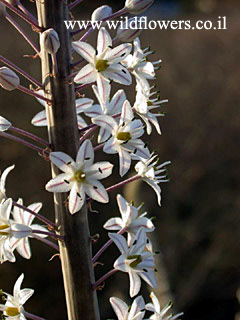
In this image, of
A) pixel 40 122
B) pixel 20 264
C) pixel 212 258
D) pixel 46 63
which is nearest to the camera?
pixel 46 63

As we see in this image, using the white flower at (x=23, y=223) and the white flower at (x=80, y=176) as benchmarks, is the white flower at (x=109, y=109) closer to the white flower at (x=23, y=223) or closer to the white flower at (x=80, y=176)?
the white flower at (x=80, y=176)

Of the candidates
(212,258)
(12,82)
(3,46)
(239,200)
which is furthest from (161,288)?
(3,46)

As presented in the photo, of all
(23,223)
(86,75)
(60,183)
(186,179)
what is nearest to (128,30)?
(86,75)

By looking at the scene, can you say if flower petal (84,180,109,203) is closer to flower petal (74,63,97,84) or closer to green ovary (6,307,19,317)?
flower petal (74,63,97,84)

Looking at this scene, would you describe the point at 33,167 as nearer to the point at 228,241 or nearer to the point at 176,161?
the point at 176,161

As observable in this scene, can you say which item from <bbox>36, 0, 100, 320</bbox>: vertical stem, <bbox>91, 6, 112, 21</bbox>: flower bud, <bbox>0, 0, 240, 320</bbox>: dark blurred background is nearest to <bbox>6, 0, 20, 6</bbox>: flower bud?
<bbox>36, 0, 100, 320</bbox>: vertical stem

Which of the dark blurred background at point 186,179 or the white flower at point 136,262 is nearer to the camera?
the white flower at point 136,262

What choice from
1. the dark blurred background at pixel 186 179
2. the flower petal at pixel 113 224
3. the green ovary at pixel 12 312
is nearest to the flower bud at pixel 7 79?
the flower petal at pixel 113 224
